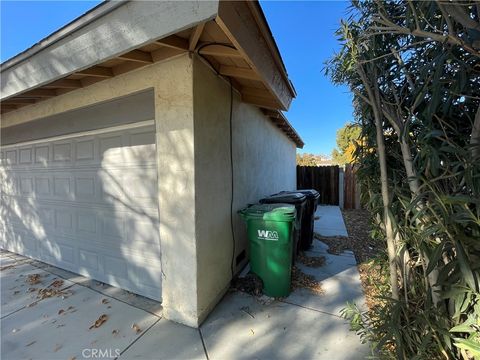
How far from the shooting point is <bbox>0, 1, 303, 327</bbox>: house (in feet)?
6.37

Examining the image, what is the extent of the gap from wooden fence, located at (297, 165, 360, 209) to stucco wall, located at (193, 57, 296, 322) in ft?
26.8

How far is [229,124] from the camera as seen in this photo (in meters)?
3.30

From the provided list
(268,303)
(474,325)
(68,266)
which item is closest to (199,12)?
(474,325)

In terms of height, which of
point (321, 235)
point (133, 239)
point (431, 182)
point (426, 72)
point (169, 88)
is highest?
point (169, 88)

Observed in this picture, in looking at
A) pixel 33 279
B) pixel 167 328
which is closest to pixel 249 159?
pixel 167 328

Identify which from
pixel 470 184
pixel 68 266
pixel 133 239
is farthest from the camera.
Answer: pixel 68 266

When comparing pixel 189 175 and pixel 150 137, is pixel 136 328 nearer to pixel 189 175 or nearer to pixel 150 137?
pixel 189 175

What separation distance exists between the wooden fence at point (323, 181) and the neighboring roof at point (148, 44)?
925cm

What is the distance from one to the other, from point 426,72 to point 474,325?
1505 millimetres

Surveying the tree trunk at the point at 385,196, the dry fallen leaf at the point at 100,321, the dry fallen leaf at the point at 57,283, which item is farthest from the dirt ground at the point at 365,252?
the dry fallen leaf at the point at 57,283

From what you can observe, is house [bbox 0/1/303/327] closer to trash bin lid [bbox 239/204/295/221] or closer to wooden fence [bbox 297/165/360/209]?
trash bin lid [bbox 239/204/295/221]

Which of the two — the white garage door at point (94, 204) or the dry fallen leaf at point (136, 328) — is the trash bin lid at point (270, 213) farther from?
the dry fallen leaf at point (136, 328)

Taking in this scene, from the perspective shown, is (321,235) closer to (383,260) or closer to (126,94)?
(383,260)

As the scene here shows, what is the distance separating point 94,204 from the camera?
347 centimetres
